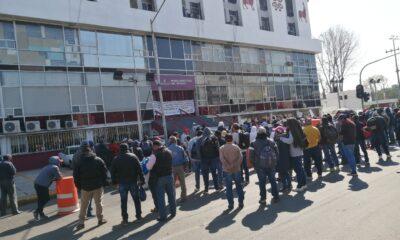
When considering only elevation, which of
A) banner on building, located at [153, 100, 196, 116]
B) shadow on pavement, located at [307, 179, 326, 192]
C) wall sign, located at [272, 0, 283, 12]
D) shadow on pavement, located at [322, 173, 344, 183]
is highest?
wall sign, located at [272, 0, 283, 12]

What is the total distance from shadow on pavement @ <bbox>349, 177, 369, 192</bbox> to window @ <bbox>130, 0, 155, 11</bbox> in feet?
84.2

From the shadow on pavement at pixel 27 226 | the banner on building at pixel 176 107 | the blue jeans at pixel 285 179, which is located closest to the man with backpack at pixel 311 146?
the blue jeans at pixel 285 179

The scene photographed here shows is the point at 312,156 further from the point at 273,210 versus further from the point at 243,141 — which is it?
the point at 273,210

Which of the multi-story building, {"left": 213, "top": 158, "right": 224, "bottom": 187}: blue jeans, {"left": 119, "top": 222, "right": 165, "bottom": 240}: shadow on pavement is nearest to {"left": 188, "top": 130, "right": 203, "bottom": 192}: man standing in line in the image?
{"left": 213, "top": 158, "right": 224, "bottom": 187}: blue jeans

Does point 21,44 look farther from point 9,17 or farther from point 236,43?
point 236,43

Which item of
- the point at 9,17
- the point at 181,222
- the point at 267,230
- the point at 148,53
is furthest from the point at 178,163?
the point at 148,53

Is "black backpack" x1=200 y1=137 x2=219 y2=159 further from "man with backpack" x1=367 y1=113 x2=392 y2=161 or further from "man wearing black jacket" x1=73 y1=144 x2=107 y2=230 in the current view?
"man with backpack" x1=367 y1=113 x2=392 y2=161

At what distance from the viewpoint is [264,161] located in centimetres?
984

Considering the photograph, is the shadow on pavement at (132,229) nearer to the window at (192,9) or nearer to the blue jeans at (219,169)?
the blue jeans at (219,169)

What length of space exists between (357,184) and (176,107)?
24.6 m

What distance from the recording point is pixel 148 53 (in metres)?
33.5

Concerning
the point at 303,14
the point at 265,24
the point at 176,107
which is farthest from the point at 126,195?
the point at 303,14

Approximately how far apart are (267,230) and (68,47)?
24146 millimetres

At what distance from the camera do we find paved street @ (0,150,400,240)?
7148mm
